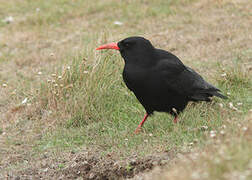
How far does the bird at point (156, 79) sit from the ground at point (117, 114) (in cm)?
24

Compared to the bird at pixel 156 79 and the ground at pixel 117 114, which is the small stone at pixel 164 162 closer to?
the ground at pixel 117 114

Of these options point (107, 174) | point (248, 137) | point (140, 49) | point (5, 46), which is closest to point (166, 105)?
point (140, 49)

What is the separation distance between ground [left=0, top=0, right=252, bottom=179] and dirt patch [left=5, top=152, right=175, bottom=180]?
0.4 inches

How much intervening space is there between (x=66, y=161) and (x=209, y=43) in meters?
4.59

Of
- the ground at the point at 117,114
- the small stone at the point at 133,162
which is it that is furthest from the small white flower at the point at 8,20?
the small stone at the point at 133,162

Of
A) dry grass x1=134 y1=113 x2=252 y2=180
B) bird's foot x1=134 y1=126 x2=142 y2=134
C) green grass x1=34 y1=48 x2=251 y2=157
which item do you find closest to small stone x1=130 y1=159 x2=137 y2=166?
green grass x1=34 y1=48 x2=251 y2=157

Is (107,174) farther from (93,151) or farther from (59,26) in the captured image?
(59,26)

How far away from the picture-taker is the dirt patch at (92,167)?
397cm

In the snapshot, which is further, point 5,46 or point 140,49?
point 5,46

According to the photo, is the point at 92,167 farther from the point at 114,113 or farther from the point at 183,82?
the point at 183,82

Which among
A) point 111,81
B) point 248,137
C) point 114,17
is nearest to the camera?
point 248,137

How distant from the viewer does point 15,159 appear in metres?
4.74

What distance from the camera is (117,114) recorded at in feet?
17.4

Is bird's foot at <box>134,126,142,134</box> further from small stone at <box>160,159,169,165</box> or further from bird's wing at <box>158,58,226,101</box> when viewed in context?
small stone at <box>160,159,169,165</box>
